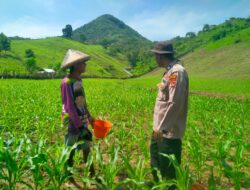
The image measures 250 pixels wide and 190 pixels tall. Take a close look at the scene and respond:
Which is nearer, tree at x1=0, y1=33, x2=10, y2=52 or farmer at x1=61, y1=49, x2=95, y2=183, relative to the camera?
farmer at x1=61, y1=49, x2=95, y2=183

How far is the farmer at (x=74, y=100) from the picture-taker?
4543mm

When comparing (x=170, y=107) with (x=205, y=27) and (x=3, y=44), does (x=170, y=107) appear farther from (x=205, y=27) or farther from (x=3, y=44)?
(x=205, y=27)

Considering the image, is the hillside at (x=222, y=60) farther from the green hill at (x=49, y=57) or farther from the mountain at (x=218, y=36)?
the green hill at (x=49, y=57)

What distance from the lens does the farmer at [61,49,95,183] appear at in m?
4.54

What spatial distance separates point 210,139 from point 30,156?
18.4ft

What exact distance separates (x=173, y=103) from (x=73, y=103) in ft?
5.11

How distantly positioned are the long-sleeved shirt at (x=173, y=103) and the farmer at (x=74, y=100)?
1210 mm

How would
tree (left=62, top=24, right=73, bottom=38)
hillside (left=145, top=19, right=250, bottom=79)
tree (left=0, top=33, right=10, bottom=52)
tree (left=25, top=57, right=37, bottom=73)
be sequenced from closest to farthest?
hillside (left=145, top=19, right=250, bottom=79)
tree (left=25, top=57, right=37, bottom=73)
tree (left=0, top=33, right=10, bottom=52)
tree (left=62, top=24, right=73, bottom=38)

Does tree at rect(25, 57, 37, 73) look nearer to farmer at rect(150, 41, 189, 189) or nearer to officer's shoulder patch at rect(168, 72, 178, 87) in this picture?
farmer at rect(150, 41, 189, 189)

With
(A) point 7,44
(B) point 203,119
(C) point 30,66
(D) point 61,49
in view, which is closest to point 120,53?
(D) point 61,49

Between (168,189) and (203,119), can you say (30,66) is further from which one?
(168,189)

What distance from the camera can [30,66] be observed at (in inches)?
2859

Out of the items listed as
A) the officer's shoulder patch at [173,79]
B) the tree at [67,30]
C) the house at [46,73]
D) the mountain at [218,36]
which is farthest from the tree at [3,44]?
the officer's shoulder patch at [173,79]

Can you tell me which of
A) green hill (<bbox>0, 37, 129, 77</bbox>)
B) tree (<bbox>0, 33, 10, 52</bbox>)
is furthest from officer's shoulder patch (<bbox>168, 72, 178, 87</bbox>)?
tree (<bbox>0, 33, 10, 52</bbox>)
